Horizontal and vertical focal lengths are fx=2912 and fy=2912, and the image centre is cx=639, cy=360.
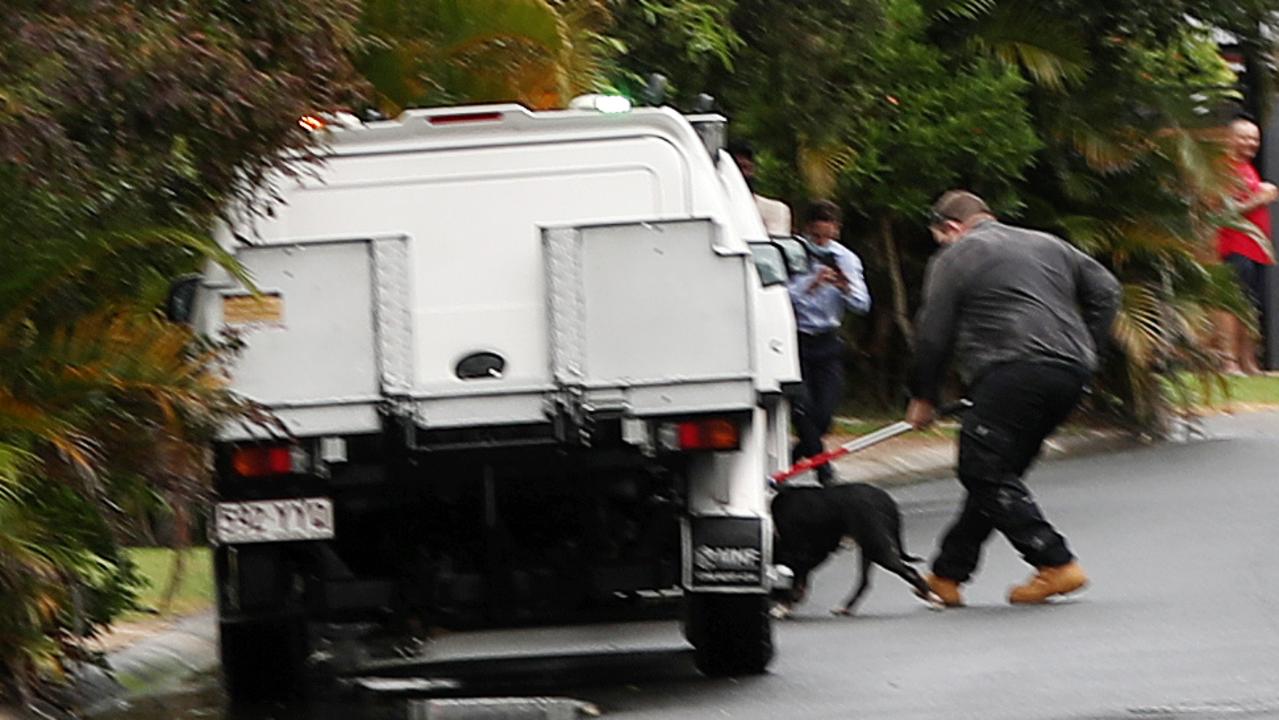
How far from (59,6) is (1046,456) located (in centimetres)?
1165

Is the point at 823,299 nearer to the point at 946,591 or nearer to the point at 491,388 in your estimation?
the point at 946,591

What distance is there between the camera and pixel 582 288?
10.3 metres

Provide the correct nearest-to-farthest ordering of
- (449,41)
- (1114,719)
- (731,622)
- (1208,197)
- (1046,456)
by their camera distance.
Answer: (1114,719)
(731,622)
(449,41)
(1046,456)
(1208,197)

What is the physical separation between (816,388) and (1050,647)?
580 cm

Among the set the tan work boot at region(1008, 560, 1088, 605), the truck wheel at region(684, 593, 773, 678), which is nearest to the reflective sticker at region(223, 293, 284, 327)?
the truck wheel at region(684, 593, 773, 678)

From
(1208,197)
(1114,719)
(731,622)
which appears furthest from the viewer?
(1208,197)

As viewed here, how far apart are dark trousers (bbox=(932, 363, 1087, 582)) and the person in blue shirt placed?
344 centimetres

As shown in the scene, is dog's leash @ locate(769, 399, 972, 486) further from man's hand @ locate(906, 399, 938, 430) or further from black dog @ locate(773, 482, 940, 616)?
black dog @ locate(773, 482, 940, 616)

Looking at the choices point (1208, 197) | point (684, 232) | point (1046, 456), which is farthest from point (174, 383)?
point (1208, 197)

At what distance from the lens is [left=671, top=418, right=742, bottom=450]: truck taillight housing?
1035cm

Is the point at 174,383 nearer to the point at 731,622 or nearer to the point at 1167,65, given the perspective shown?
the point at 731,622

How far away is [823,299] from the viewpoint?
1656cm

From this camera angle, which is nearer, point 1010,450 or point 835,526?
point 835,526

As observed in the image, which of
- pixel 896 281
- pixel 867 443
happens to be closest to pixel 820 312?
pixel 867 443
